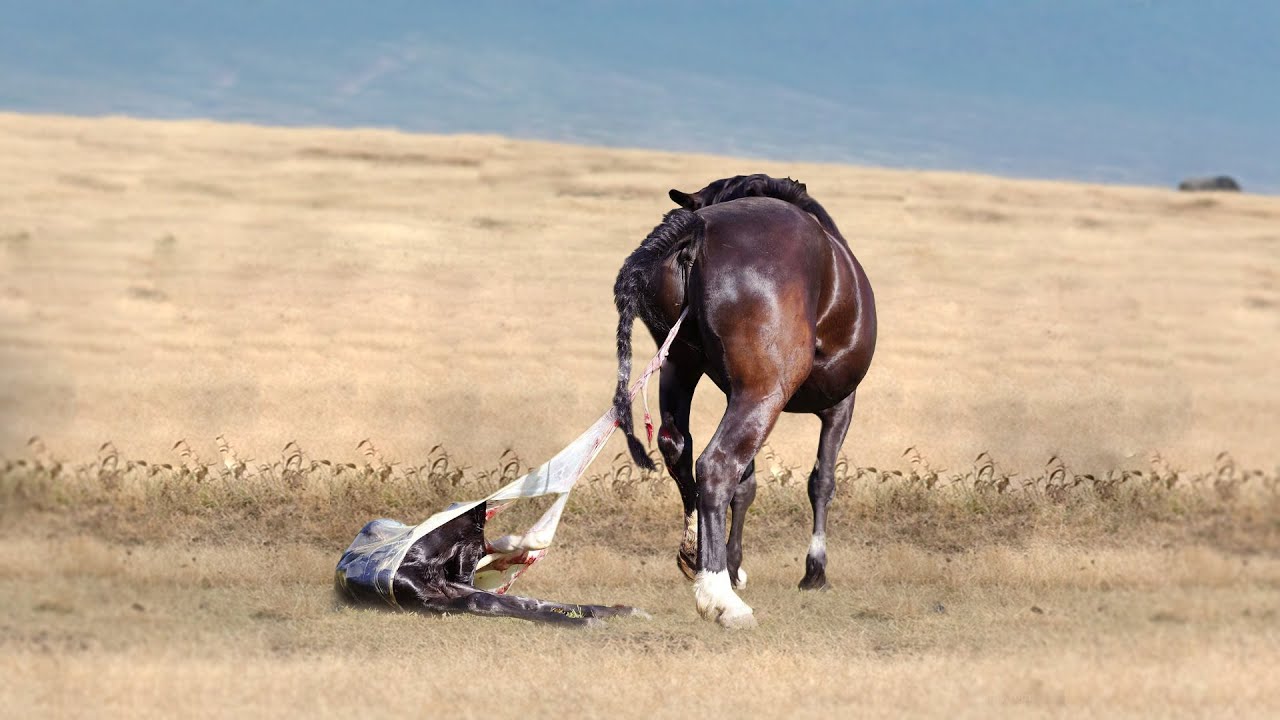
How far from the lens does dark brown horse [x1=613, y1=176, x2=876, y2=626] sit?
698cm

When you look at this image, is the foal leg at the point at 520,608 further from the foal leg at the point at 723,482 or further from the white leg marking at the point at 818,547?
the white leg marking at the point at 818,547

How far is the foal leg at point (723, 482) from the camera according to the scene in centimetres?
693

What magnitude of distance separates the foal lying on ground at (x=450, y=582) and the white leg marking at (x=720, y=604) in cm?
49

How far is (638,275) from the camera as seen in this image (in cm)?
724

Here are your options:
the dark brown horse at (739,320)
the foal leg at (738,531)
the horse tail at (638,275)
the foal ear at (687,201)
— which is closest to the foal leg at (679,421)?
the dark brown horse at (739,320)

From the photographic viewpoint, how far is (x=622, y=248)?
20.1 metres

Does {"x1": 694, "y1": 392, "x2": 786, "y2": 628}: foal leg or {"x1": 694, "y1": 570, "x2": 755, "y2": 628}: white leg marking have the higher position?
{"x1": 694, "y1": 392, "x2": 786, "y2": 628}: foal leg

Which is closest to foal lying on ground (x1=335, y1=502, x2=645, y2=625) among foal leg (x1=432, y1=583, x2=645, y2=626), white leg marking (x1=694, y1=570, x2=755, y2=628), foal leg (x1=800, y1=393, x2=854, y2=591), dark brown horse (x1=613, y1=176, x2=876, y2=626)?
foal leg (x1=432, y1=583, x2=645, y2=626)

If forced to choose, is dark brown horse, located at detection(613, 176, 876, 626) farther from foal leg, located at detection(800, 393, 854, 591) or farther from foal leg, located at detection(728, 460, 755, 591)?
foal leg, located at detection(800, 393, 854, 591)

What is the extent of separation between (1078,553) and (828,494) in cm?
184

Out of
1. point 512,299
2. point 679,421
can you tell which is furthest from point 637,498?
point 512,299

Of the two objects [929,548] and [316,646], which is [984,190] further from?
[316,646]

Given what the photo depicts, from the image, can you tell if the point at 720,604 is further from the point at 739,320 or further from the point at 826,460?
the point at 826,460

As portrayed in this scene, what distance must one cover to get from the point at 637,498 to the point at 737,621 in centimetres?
287
